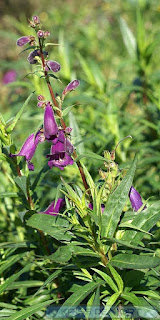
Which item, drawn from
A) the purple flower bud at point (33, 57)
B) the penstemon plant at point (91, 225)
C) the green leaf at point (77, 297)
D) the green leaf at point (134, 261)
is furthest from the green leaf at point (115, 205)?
the purple flower bud at point (33, 57)

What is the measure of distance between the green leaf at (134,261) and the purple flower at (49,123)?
1.96 feet

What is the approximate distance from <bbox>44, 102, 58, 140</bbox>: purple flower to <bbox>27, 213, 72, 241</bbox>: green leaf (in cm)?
42

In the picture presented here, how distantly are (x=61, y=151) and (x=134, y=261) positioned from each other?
1.77ft

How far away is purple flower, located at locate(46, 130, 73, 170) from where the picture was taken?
1.64 meters

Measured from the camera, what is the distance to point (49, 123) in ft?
5.26

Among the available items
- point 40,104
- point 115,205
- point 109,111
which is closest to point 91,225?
point 115,205

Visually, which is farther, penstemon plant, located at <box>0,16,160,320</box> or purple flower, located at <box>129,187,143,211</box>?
purple flower, located at <box>129,187,143,211</box>

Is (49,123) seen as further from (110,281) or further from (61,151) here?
(110,281)

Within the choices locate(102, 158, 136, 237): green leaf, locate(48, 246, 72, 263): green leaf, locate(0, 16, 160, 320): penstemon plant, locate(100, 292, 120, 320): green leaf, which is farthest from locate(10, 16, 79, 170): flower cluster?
locate(100, 292, 120, 320): green leaf

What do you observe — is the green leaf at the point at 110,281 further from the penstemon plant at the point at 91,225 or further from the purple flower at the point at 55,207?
the purple flower at the point at 55,207

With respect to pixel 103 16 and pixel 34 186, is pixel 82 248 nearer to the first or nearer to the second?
pixel 34 186

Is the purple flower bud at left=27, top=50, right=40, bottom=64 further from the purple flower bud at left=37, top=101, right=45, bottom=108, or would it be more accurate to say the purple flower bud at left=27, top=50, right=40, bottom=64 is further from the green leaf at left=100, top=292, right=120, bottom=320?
the green leaf at left=100, top=292, right=120, bottom=320

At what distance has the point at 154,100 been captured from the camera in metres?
3.32

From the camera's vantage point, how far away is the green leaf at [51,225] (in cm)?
177
